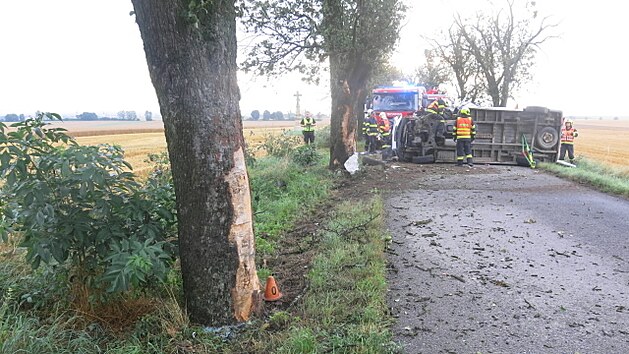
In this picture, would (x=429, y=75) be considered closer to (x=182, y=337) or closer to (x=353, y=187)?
(x=353, y=187)

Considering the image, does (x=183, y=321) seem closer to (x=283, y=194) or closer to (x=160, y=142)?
(x=283, y=194)

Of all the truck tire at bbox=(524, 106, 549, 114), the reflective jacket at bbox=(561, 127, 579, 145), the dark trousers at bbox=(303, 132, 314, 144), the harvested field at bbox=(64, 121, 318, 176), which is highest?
the truck tire at bbox=(524, 106, 549, 114)

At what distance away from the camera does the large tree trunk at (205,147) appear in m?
3.14

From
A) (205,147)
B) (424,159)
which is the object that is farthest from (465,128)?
(205,147)

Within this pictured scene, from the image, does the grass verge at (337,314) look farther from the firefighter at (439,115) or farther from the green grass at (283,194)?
the firefighter at (439,115)

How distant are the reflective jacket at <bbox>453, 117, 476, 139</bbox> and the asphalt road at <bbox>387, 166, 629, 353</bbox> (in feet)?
11.7

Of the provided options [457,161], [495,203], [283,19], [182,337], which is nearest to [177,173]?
[182,337]

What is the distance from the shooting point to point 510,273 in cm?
456

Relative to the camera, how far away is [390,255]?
5.17 m

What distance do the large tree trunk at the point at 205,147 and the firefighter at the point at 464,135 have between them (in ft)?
30.4

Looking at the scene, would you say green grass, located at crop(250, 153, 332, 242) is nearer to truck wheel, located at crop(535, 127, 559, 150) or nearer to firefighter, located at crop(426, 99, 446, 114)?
firefighter, located at crop(426, 99, 446, 114)

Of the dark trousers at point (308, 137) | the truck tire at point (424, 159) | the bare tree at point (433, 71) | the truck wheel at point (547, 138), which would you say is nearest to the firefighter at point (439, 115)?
the truck tire at point (424, 159)

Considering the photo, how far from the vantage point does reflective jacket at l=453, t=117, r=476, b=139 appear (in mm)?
11633

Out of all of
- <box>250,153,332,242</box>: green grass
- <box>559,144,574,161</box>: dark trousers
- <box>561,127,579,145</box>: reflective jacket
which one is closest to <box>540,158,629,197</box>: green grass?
<box>559,144,574,161</box>: dark trousers
